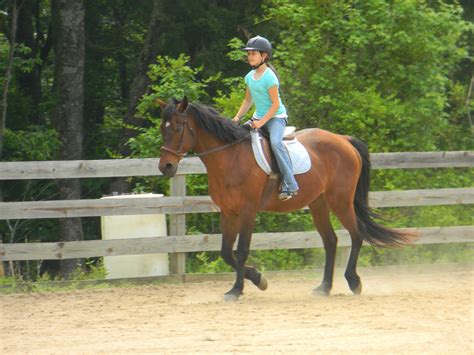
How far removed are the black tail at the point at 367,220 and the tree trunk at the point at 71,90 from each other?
703cm

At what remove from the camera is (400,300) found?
360 inches

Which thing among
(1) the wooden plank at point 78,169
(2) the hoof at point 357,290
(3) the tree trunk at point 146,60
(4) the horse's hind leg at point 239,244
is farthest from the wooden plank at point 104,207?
(3) the tree trunk at point 146,60

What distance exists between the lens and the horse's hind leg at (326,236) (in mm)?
9953

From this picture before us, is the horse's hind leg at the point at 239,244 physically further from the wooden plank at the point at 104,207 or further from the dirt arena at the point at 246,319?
the wooden plank at the point at 104,207

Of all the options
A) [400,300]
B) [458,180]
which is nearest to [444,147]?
[458,180]

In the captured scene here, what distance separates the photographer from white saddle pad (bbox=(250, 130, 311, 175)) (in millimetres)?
9422

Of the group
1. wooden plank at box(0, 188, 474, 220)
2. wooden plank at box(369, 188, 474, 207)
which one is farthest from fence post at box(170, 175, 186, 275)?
wooden plank at box(369, 188, 474, 207)

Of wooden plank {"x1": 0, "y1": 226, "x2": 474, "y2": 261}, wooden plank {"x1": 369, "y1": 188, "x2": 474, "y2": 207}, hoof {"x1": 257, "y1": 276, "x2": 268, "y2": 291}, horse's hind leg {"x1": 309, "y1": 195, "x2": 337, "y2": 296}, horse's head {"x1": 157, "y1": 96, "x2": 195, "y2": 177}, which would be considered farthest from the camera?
wooden plank {"x1": 369, "y1": 188, "x2": 474, "y2": 207}

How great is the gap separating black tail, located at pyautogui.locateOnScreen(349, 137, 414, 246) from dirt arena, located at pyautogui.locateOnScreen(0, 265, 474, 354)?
0.59 metres

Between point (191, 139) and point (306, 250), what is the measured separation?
149 inches

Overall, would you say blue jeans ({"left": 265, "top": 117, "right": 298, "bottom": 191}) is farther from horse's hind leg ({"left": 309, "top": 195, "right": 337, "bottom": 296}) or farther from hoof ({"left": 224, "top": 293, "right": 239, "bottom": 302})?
hoof ({"left": 224, "top": 293, "right": 239, "bottom": 302})

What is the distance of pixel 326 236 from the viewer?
10.3m

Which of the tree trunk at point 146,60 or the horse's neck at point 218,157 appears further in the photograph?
the tree trunk at point 146,60

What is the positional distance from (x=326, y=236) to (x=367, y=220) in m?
0.54
